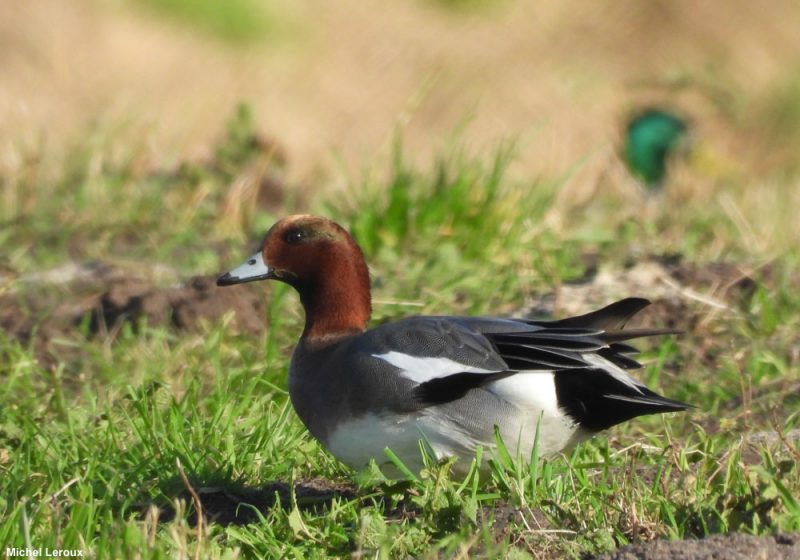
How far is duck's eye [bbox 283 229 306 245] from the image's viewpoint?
12.2ft

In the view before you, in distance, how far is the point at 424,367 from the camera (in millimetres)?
3244

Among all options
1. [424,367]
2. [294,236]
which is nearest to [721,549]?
[424,367]

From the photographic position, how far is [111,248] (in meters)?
5.80

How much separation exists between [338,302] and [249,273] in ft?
0.86

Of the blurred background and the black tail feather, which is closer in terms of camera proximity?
the black tail feather

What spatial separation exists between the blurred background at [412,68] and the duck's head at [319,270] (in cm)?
453

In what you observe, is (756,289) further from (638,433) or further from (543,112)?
(543,112)

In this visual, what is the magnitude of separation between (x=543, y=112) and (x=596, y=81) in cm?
46

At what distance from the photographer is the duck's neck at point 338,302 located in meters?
3.66

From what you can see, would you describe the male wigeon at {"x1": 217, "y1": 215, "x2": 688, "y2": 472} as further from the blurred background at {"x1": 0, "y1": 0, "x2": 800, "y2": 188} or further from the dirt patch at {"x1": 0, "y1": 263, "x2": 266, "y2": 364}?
the blurred background at {"x1": 0, "y1": 0, "x2": 800, "y2": 188}

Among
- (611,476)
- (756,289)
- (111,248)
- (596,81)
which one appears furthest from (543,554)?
(596,81)

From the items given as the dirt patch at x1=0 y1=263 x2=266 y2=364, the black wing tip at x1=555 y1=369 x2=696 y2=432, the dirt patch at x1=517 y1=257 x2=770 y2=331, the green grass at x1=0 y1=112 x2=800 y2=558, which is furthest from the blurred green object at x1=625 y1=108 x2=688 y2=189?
the black wing tip at x1=555 y1=369 x2=696 y2=432

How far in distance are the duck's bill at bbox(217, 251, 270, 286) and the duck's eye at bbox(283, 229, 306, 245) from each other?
0.09 meters

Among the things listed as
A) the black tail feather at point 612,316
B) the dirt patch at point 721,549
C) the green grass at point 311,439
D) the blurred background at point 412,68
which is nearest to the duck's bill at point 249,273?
the green grass at point 311,439
